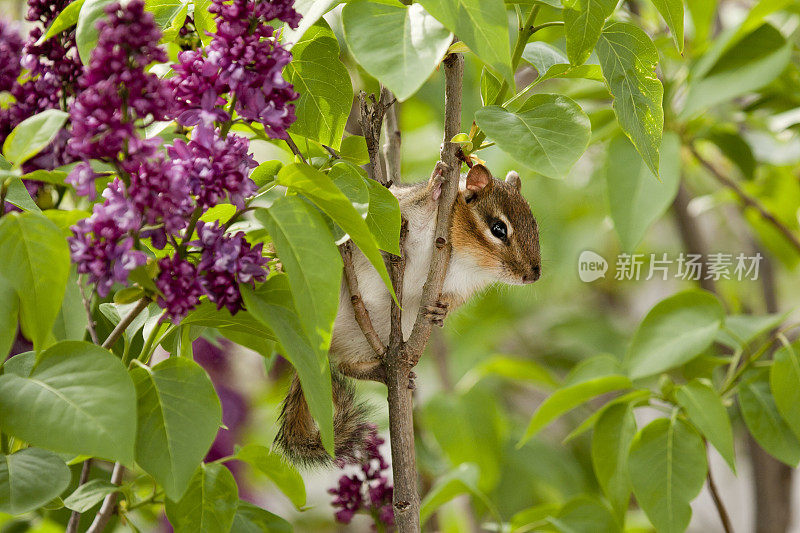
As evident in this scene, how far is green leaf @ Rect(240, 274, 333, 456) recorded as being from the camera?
49 centimetres

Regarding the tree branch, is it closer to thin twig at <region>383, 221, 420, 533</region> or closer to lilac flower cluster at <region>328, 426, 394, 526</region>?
thin twig at <region>383, 221, 420, 533</region>

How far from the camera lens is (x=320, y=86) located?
590mm

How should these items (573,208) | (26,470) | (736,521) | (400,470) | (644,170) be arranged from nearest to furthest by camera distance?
(26,470), (400,470), (644,170), (573,208), (736,521)

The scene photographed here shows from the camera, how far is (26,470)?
52cm

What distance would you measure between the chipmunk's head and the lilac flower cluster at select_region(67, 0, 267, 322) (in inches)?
21.0

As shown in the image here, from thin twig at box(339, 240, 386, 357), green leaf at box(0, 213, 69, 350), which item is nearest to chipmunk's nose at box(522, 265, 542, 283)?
thin twig at box(339, 240, 386, 357)

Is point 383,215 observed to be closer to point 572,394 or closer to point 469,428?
point 572,394

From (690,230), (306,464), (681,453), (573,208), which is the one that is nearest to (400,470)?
(306,464)

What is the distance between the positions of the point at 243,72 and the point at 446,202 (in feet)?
0.78

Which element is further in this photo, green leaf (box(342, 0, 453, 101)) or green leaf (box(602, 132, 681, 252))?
green leaf (box(602, 132, 681, 252))

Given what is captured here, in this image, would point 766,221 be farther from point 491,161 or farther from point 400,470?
point 400,470

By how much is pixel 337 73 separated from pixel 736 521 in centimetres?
229

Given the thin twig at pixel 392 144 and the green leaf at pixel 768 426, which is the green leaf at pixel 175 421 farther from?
the green leaf at pixel 768 426

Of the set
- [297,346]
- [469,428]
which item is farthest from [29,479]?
[469,428]
